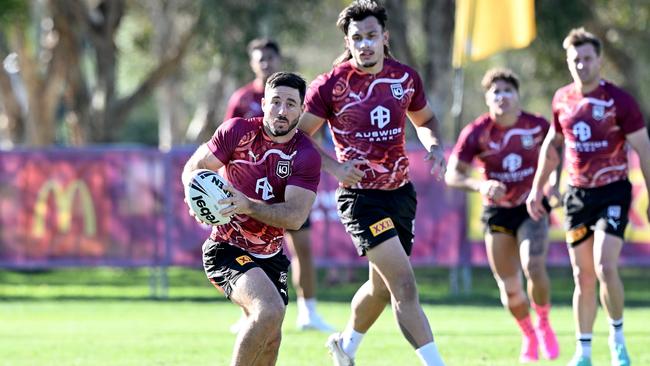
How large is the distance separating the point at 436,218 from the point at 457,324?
3.68 m

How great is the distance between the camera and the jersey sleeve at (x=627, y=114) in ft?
32.8

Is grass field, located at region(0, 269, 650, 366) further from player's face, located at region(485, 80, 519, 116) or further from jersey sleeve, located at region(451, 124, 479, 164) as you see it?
player's face, located at region(485, 80, 519, 116)

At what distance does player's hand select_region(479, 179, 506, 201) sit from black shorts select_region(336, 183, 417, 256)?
1.59 meters

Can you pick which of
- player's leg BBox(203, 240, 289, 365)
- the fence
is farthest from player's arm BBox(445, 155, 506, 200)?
the fence

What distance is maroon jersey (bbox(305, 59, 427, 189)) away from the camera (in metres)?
8.91

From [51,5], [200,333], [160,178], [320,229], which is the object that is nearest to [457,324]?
[200,333]

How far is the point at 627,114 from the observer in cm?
999

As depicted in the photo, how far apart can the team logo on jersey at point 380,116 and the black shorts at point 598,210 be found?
210cm

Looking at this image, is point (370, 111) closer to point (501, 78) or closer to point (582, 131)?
point (582, 131)

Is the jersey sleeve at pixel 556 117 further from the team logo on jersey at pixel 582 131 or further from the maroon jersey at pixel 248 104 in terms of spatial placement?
the maroon jersey at pixel 248 104

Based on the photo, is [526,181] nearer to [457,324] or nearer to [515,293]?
[515,293]

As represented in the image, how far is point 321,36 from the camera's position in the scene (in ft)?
141

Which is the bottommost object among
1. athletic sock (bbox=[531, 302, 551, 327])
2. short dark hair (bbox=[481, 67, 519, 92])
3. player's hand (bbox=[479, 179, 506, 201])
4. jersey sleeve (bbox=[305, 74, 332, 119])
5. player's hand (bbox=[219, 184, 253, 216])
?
athletic sock (bbox=[531, 302, 551, 327])

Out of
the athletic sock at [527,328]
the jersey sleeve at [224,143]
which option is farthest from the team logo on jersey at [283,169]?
the athletic sock at [527,328]
